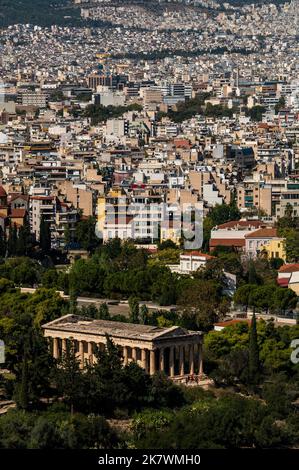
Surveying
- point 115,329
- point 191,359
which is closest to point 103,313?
point 115,329

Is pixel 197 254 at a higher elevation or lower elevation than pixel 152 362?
higher

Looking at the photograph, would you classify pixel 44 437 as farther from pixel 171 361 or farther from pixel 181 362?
pixel 181 362

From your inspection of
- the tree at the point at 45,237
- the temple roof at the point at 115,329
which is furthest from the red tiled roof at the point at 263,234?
the temple roof at the point at 115,329

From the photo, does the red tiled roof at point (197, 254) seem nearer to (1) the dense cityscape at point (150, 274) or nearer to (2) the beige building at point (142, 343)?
(1) the dense cityscape at point (150, 274)
